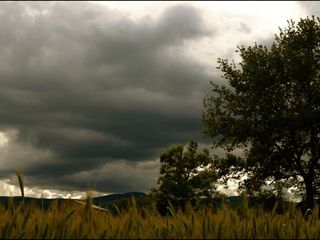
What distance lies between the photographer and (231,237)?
437 centimetres

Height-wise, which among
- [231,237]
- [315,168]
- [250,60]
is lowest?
[231,237]

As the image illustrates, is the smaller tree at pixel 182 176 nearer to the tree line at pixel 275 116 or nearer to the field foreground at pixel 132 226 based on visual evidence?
the tree line at pixel 275 116

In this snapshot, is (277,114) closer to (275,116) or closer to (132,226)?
(275,116)

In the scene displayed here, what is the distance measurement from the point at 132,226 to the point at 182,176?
51.4 metres

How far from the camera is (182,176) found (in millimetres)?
55344

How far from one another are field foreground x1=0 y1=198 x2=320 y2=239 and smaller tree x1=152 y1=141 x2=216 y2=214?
157ft

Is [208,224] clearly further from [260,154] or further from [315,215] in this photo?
[260,154]

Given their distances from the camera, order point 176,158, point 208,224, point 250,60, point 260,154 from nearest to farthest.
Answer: point 208,224, point 260,154, point 250,60, point 176,158

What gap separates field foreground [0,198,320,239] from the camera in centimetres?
386

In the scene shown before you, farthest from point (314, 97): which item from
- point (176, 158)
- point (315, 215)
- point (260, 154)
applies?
point (315, 215)

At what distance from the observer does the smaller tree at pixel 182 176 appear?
5366cm

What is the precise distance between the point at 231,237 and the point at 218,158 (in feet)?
114

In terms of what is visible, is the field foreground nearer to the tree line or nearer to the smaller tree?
the tree line

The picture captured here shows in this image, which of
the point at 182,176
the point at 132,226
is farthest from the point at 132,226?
the point at 182,176
